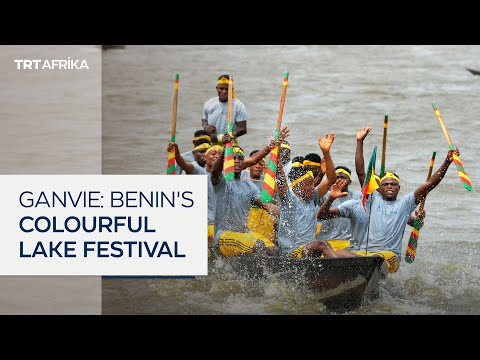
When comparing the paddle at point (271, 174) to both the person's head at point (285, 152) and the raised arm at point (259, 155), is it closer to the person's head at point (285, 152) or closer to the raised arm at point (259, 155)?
the raised arm at point (259, 155)

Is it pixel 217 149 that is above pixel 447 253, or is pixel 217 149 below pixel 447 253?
above

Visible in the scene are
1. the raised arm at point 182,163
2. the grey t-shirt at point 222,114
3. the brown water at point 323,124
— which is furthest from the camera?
the grey t-shirt at point 222,114

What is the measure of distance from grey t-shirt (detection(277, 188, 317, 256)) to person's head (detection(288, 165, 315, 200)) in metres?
0.04

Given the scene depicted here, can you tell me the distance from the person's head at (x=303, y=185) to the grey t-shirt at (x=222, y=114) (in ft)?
8.27

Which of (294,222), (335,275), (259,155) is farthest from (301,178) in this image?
(335,275)

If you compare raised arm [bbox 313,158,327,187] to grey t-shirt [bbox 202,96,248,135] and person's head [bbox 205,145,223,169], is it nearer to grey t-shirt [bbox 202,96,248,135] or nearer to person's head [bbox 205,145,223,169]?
person's head [bbox 205,145,223,169]

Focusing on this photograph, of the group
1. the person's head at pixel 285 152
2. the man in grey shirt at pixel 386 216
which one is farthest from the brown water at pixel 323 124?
the person's head at pixel 285 152

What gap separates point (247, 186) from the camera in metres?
9.94

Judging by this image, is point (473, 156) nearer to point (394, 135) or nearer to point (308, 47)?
point (394, 135)

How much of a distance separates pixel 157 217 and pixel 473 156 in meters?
9.22

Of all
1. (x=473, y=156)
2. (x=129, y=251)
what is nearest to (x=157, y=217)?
(x=129, y=251)

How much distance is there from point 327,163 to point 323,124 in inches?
421

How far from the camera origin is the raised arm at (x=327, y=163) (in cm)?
891

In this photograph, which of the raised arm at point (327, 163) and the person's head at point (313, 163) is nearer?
the raised arm at point (327, 163)
